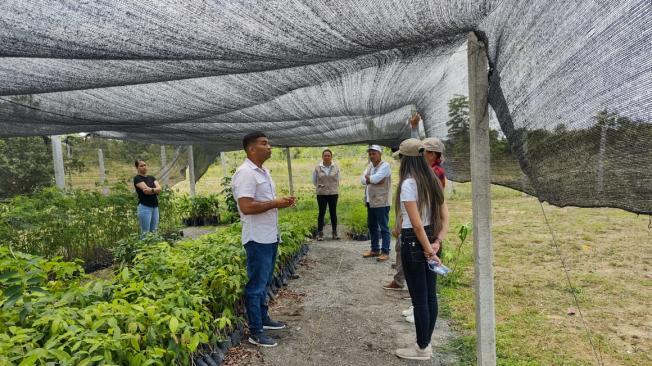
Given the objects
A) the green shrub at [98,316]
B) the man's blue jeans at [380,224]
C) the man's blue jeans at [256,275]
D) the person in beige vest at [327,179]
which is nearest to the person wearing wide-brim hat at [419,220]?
the man's blue jeans at [256,275]

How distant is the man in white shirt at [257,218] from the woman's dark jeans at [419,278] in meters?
0.94

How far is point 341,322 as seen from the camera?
12.3 feet

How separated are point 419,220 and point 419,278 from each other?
405 mm

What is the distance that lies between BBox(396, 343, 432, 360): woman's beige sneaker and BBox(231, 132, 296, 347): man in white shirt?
3.20 ft

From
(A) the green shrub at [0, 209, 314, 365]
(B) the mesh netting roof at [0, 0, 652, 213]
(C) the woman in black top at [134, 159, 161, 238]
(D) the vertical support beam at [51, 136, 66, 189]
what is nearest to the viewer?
(B) the mesh netting roof at [0, 0, 652, 213]

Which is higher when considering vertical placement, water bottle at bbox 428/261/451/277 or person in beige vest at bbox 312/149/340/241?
person in beige vest at bbox 312/149/340/241

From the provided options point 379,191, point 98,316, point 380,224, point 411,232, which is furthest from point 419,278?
point 380,224

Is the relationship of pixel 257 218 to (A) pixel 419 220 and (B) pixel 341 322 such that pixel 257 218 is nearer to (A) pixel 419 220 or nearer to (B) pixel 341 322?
(A) pixel 419 220

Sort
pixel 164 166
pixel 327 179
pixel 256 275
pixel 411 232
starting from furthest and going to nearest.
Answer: pixel 164 166
pixel 327 179
pixel 256 275
pixel 411 232

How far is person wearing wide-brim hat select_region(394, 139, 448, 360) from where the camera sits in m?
2.71

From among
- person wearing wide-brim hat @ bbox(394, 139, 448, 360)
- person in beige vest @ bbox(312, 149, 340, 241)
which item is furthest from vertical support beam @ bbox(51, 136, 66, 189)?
person wearing wide-brim hat @ bbox(394, 139, 448, 360)

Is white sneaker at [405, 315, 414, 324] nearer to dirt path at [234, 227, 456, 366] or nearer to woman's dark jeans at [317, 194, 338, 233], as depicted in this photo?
dirt path at [234, 227, 456, 366]

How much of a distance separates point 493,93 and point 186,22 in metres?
1.45

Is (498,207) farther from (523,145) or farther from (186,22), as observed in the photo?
(186,22)
